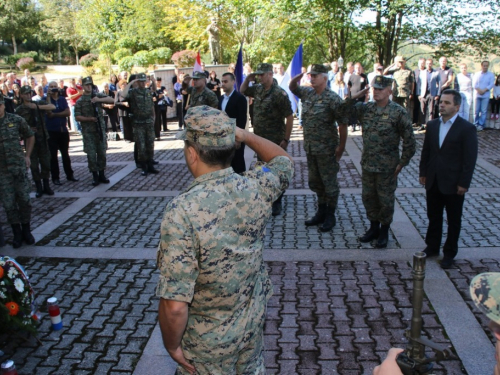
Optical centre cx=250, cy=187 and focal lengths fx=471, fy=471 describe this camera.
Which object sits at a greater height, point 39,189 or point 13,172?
point 13,172

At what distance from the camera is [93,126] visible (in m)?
A: 9.64

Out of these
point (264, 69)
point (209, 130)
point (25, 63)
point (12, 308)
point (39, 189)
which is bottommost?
point (39, 189)

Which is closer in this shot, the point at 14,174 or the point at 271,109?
the point at 14,174

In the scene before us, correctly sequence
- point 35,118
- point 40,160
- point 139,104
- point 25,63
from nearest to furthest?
point 35,118, point 40,160, point 139,104, point 25,63

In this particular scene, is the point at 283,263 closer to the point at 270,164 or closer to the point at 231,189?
the point at 270,164

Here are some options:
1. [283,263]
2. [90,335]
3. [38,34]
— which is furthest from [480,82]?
[38,34]

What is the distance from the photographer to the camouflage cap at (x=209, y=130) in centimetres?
234

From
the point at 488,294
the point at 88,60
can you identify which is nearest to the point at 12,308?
the point at 488,294

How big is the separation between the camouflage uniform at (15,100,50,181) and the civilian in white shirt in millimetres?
12390

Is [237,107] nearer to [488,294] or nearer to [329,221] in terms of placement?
[329,221]

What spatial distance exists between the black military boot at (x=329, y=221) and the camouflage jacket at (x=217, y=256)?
14.1 ft

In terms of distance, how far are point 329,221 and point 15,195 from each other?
14.7ft

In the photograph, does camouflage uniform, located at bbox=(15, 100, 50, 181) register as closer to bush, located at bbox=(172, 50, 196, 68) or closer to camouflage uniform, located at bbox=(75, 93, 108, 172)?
camouflage uniform, located at bbox=(75, 93, 108, 172)

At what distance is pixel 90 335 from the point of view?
4457mm
